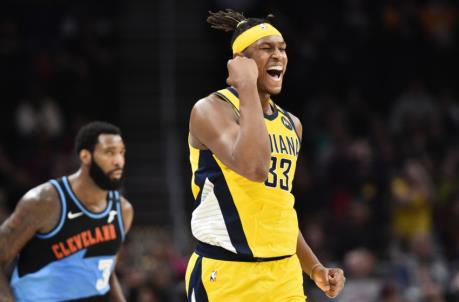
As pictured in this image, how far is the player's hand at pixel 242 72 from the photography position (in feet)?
15.2

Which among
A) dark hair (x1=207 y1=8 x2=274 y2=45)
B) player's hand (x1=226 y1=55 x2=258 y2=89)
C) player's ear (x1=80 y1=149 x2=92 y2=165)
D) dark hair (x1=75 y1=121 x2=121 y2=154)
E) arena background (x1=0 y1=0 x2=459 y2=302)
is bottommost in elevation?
arena background (x1=0 y1=0 x2=459 y2=302)

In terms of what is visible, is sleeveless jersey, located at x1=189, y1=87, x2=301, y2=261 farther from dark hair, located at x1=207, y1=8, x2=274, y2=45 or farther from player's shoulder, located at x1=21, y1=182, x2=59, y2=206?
player's shoulder, located at x1=21, y1=182, x2=59, y2=206

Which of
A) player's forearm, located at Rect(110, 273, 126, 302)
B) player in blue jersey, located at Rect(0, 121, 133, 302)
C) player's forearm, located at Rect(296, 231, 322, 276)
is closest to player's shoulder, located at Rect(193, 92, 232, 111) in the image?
player's forearm, located at Rect(296, 231, 322, 276)

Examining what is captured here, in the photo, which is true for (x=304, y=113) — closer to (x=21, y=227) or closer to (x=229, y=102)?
(x=21, y=227)

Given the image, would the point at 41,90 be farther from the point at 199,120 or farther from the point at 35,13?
the point at 199,120

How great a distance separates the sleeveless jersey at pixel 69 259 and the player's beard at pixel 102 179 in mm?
195

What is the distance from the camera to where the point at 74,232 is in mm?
6449

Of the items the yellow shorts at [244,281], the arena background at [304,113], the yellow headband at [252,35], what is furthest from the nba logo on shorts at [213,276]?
the arena background at [304,113]

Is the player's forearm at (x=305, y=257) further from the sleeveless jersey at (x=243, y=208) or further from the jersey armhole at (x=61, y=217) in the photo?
the jersey armhole at (x=61, y=217)

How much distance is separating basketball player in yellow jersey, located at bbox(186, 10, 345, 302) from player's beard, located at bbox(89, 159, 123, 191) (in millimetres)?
1672

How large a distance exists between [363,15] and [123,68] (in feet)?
14.8

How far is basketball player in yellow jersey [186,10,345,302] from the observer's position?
4719mm

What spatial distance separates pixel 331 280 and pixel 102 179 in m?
2.14

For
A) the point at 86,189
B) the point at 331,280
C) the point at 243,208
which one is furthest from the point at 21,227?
the point at 331,280
